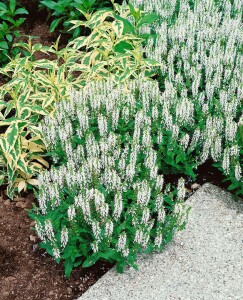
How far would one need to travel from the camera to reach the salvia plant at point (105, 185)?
3.99 meters

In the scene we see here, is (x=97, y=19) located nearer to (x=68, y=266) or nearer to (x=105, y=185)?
(x=105, y=185)

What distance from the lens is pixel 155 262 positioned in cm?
416

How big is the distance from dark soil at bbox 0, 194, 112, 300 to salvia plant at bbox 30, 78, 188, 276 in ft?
0.40

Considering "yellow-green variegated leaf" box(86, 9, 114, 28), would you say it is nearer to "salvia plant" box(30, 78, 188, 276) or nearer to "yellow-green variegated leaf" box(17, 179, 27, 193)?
Result: "salvia plant" box(30, 78, 188, 276)

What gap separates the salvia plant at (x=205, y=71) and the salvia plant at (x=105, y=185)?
0.36m

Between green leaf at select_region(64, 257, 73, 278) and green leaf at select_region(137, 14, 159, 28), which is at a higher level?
green leaf at select_region(137, 14, 159, 28)

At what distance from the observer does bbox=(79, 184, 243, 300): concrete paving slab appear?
12.9ft

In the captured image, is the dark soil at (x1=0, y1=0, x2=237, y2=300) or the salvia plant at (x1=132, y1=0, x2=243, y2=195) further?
the salvia plant at (x1=132, y1=0, x2=243, y2=195)

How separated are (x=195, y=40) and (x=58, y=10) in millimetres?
1777

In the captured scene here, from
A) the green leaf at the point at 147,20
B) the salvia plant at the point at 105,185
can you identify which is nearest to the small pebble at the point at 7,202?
the salvia plant at the point at 105,185

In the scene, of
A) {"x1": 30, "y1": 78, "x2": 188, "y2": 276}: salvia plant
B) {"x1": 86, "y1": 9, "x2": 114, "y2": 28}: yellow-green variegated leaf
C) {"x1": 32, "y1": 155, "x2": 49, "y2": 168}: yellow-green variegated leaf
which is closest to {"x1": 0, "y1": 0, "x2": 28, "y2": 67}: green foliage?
{"x1": 86, "y1": 9, "x2": 114, "y2": 28}: yellow-green variegated leaf

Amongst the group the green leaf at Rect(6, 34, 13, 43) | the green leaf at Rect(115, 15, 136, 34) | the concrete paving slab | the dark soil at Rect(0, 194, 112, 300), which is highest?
the green leaf at Rect(115, 15, 136, 34)

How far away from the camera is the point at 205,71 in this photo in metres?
5.52

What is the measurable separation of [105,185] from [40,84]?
1.68 m
